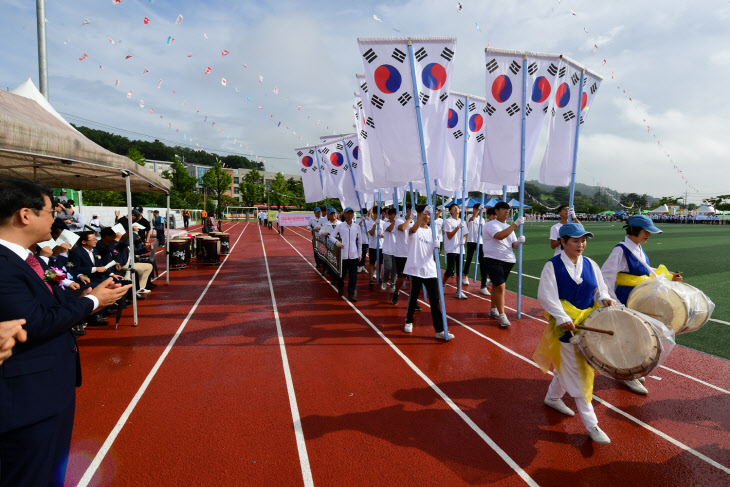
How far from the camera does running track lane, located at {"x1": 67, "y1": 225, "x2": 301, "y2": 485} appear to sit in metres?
2.88

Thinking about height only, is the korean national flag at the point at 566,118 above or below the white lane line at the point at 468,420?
above

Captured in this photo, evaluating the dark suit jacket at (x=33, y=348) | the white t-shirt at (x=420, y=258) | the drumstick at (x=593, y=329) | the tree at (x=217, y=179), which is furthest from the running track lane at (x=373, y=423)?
the tree at (x=217, y=179)

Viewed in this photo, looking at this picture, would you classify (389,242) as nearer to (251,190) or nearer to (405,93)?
(405,93)

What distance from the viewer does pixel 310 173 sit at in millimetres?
12547

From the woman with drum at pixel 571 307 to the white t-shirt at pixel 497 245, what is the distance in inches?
113

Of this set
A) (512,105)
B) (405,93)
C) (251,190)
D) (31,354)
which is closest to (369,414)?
(31,354)

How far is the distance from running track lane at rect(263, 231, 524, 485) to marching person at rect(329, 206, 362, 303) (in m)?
2.20

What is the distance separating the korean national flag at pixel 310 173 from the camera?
1246cm

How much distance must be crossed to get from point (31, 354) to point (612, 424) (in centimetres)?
464

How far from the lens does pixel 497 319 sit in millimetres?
6754

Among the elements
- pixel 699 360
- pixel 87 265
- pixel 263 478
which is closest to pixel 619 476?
pixel 263 478

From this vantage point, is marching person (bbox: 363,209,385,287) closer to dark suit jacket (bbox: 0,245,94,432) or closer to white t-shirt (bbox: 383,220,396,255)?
white t-shirt (bbox: 383,220,396,255)

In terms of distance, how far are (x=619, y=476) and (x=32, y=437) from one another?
3.94 metres

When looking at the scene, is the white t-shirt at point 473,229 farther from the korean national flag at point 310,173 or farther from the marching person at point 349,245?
the korean national flag at point 310,173
